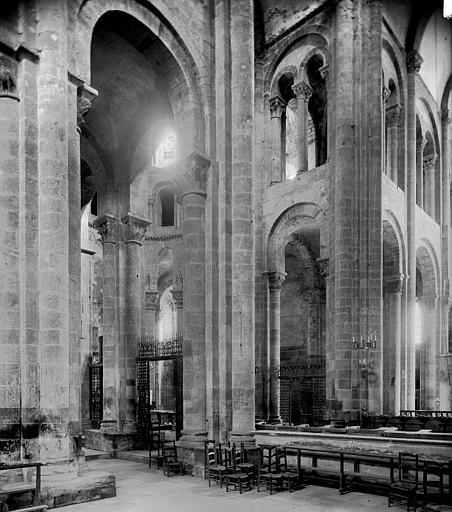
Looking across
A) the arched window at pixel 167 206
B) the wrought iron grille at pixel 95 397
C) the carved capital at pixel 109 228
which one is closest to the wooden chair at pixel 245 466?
the carved capital at pixel 109 228

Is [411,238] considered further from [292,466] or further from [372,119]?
[292,466]

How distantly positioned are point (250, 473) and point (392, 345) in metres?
10.6

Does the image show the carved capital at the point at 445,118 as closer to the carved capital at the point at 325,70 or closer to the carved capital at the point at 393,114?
the carved capital at the point at 393,114

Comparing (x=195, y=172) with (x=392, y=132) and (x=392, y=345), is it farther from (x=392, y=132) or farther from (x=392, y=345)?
(x=392, y=132)

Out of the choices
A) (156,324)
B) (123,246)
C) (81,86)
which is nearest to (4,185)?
(81,86)

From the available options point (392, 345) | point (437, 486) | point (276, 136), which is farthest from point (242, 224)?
point (392, 345)

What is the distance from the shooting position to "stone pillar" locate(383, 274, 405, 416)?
64.0 ft

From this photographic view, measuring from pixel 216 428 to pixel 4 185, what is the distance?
7065 millimetres

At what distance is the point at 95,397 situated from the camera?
2027 cm

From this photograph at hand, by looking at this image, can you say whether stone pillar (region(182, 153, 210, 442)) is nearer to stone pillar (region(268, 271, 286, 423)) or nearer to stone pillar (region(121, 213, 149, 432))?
stone pillar (region(121, 213, 149, 432))

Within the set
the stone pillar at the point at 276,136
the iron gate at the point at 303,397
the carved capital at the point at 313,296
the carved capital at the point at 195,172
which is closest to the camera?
the carved capital at the point at 195,172

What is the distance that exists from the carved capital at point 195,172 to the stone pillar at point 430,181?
51.4 feet

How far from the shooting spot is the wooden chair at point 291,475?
1062 centimetres

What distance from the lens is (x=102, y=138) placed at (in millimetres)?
17719
